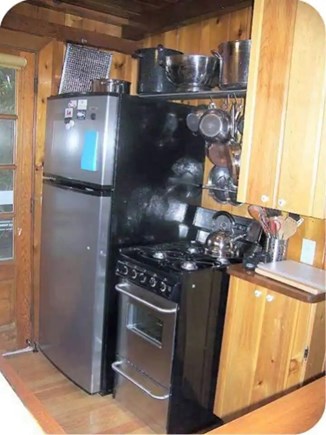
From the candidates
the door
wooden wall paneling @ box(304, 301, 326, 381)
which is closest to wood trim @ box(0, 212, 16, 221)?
the door

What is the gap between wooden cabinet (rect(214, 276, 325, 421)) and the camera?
1831 mm

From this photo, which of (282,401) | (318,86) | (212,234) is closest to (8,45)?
(212,234)

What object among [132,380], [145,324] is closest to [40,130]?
[145,324]

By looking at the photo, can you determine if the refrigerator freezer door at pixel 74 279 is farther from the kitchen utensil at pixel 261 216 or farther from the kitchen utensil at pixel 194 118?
the kitchen utensil at pixel 261 216

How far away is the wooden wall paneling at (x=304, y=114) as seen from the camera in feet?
5.02

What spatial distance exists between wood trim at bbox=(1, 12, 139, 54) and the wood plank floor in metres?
2.12

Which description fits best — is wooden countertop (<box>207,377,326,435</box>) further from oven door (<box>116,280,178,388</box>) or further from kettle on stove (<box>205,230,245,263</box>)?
kettle on stove (<box>205,230,245,263</box>)

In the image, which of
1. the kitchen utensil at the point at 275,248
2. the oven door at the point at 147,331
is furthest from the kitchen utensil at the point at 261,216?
the oven door at the point at 147,331

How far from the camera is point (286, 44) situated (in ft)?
5.31

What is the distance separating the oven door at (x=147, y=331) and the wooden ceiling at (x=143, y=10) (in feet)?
5.33

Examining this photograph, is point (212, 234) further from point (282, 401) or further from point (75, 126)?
point (282, 401)

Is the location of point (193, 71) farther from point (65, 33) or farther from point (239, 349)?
point (239, 349)

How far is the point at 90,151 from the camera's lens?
2.38 metres

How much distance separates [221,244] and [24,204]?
4.59 feet
